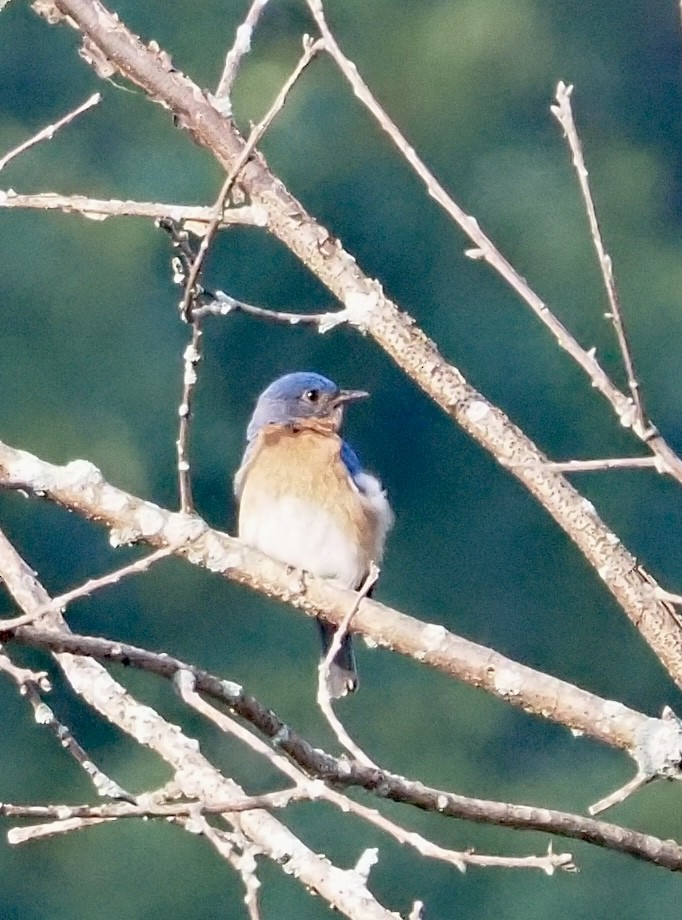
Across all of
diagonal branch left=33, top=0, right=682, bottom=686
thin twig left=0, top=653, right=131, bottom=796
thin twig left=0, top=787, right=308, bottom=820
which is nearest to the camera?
thin twig left=0, top=787, right=308, bottom=820

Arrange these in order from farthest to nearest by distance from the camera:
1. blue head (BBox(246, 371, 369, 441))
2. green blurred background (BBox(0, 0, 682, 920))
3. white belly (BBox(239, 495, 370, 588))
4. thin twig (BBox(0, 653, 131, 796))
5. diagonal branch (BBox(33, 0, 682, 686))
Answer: green blurred background (BBox(0, 0, 682, 920))
blue head (BBox(246, 371, 369, 441))
white belly (BBox(239, 495, 370, 588))
diagonal branch (BBox(33, 0, 682, 686))
thin twig (BBox(0, 653, 131, 796))

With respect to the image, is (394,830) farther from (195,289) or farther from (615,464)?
(195,289)

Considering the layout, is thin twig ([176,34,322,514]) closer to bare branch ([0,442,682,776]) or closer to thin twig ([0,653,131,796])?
bare branch ([0,442,682,776])

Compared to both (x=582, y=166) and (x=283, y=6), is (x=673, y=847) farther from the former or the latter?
(x=283, y=6)

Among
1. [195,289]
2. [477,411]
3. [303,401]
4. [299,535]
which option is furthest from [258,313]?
[303,401]

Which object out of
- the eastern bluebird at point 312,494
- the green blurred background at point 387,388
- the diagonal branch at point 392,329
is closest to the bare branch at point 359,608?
the diagonal branch at point 392,329

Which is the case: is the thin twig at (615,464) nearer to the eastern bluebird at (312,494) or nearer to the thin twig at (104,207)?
the thin twig at (104,207)

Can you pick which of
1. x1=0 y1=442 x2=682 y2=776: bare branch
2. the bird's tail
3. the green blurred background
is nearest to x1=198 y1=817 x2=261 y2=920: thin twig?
x1=0 y1=442 x2=682 y2=776: bare branch
